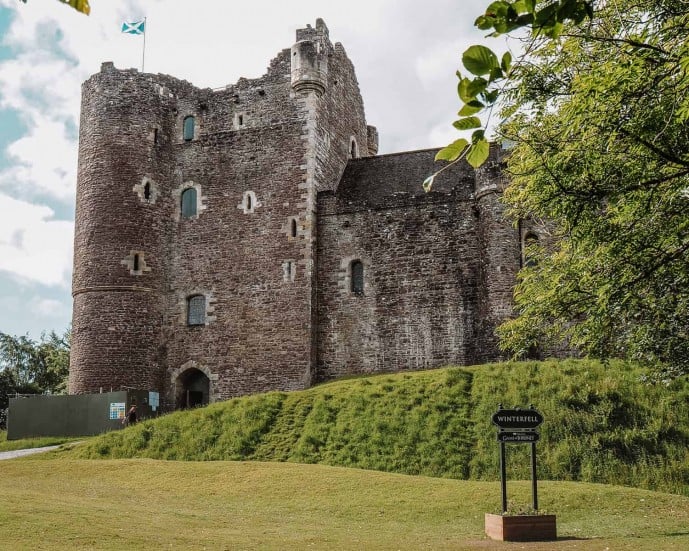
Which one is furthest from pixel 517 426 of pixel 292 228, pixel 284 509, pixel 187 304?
pixel 187 304

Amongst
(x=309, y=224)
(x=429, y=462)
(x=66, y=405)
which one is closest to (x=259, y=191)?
(x=309, y=224)

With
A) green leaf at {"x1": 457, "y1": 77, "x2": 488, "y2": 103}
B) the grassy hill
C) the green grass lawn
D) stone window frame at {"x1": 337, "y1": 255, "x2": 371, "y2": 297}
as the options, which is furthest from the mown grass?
green leaf at {"x1": 457, "y1": 77, "x2": 488, "y2": 103}

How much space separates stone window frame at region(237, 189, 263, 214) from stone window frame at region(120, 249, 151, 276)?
14.0 ft

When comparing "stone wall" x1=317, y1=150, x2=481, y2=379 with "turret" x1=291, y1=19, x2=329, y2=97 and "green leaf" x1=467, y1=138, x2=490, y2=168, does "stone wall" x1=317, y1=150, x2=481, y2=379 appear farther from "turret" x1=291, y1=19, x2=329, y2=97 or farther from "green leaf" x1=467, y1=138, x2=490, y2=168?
"green leaf" x1=467, y1=138, x2=490, y2=168

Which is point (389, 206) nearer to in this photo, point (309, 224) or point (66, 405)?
point (309, 224)

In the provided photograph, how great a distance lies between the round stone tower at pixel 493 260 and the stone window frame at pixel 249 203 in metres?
8.73

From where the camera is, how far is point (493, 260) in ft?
91.7

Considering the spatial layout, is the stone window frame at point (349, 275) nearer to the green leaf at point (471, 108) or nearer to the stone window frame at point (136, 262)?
the stone window frame at point (136, 262)

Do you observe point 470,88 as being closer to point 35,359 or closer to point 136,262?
point 136,262

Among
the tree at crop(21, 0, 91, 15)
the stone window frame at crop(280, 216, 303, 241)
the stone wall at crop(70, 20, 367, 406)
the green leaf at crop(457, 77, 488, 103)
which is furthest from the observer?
the stone window frame at crop(280, 216, 303, 241)

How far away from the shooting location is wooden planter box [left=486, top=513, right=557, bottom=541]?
12.8m

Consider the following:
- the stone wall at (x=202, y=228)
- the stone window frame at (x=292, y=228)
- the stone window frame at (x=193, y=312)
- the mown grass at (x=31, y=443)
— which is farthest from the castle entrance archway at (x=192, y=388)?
the stone window frame at (x=292, y=228)

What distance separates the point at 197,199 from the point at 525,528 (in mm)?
23169

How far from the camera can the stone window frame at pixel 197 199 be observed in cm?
3291
